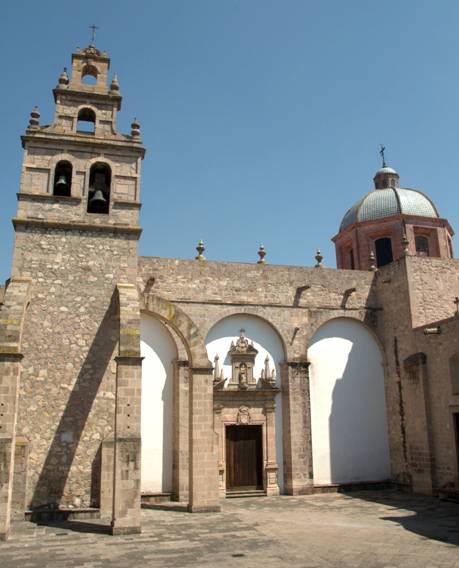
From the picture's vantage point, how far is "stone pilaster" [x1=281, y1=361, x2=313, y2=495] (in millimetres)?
17500

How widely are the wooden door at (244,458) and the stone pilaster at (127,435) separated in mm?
6416

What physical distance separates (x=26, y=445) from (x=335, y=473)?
1039 centimetres

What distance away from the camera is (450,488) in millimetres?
16031

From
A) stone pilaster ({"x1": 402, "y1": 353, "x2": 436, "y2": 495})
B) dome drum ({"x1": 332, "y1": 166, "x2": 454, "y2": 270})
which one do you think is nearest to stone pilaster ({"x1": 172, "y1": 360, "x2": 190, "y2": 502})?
stone pilaster ({"x1": 402, "y1": 353, "x2": 436, "y2": 495})

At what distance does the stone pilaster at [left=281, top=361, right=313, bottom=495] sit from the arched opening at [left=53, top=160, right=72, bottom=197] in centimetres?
900

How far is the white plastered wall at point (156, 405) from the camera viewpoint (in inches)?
645

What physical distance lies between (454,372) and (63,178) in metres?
12.8

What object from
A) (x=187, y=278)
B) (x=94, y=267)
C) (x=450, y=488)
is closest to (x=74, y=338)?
(x=94, y=267)

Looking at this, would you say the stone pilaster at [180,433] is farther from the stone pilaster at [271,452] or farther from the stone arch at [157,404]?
the stone pilaster at [271,452]

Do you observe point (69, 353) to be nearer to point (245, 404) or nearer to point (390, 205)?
point (245, 404)

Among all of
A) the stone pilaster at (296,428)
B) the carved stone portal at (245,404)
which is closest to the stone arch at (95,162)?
the carved stone portal at (245,404)

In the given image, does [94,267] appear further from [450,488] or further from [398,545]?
[450,488]

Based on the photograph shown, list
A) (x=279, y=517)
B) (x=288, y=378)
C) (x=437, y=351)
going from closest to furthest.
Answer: (x=279, y=517), (x=437, y=351), (x=288, y=378)

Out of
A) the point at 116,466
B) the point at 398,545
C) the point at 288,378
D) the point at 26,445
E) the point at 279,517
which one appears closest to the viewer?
the point at 398,545
